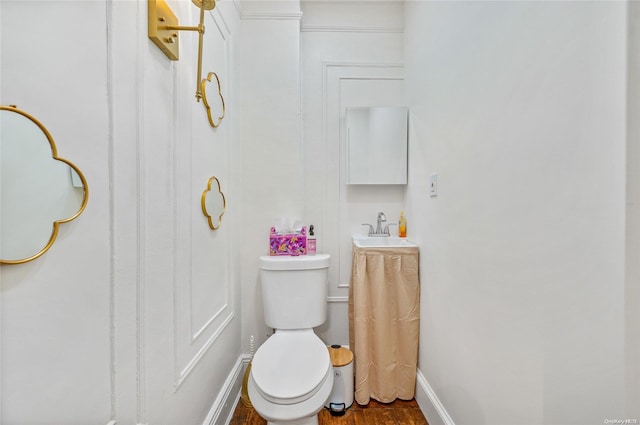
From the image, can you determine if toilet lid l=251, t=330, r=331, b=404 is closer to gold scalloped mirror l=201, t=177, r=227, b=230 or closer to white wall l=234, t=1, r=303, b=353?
white wall l=234, t=1, r=303, b=353

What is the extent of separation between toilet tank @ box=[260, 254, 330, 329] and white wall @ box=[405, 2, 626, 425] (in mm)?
663

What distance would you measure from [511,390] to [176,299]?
1120 mm

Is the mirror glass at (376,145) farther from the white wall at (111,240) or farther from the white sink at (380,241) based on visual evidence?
the white wall at (111,240)

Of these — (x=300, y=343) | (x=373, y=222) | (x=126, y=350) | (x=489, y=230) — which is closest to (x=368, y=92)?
(x=373, y=222)

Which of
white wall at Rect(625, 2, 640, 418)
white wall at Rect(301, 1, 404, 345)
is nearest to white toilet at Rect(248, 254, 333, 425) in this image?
white wall at Rect(301, 1, 404, 345)

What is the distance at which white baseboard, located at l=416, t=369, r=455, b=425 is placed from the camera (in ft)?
4.28

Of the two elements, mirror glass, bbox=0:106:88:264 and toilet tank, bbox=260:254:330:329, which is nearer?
mirror glass, bbox=0:106:88:264

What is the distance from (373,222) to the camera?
1990 millimetres

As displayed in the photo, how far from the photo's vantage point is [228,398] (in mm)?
1502

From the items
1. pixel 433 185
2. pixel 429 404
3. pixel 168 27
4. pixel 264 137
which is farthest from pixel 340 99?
pixel 429 404

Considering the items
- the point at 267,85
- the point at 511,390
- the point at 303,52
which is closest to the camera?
the point at 511,390

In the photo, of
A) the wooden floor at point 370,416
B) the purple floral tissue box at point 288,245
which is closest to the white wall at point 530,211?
the wooden floor at point 370,416

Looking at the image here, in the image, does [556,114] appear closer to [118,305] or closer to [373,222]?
[118,305]

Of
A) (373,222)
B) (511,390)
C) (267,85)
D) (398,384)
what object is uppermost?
(267,85)
